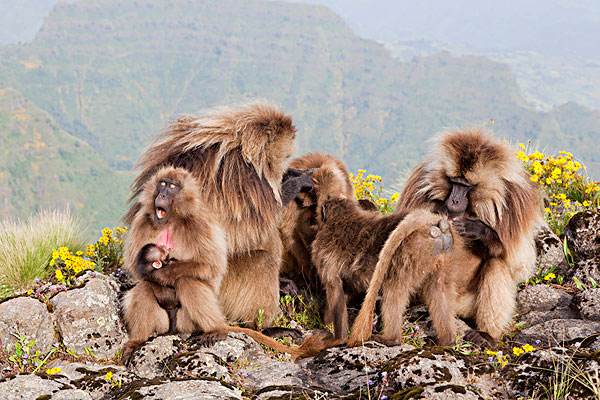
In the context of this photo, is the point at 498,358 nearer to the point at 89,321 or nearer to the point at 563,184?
the point at 89,321

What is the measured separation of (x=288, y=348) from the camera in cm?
495

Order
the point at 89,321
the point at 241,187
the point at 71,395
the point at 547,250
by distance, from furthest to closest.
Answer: the point at 547,250, the point at 241,187, the point at 89,321, the point at 71,395

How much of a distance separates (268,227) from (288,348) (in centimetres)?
97

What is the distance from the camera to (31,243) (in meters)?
6.96

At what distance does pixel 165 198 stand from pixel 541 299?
10.8 ft

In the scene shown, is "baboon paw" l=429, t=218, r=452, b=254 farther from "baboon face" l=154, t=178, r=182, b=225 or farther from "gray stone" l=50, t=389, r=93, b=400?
"gray stone" l=50, t=389, r=93, b=400

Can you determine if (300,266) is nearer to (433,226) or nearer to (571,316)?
(433,226)

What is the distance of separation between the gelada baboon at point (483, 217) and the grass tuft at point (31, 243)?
3.62 m

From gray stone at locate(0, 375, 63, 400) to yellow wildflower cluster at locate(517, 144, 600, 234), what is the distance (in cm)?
572

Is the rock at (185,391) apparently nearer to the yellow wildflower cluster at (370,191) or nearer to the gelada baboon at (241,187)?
the gelada baboon at (241,187)

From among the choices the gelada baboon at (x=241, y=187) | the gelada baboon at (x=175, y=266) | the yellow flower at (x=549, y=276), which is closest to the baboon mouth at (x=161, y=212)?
the gelada baboon at (x=175, y=266)

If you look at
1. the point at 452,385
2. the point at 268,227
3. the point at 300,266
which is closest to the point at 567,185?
the point at 300,266

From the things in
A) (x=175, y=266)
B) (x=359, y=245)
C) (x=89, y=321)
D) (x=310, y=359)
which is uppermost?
(x=359, y=245)

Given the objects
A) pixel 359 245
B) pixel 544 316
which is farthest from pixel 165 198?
pixel 544 316
